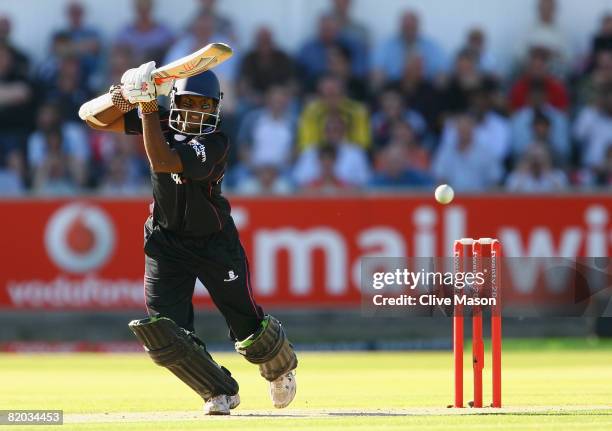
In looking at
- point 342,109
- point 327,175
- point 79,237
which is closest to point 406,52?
point 342,109

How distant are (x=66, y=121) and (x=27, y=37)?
213 cm

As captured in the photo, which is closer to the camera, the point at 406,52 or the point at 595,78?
the point at 595,78

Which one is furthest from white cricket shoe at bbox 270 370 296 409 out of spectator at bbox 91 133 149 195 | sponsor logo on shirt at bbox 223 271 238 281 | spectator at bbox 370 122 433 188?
spectator at bbox 91 133 149 195

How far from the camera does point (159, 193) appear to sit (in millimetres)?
7246

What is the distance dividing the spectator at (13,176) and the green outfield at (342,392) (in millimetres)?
2534

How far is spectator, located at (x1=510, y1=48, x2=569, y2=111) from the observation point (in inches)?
629

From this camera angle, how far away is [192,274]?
740 cm

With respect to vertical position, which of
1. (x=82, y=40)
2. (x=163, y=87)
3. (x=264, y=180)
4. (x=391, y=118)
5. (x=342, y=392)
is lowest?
(x=342, y=392)

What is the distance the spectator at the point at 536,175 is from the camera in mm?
14805

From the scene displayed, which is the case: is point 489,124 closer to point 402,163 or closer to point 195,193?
point 402,163

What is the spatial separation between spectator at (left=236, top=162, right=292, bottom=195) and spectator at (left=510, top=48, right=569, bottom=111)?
9.25 ft

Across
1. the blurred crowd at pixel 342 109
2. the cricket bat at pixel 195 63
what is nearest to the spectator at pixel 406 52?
the blurred crowd at pixel 342 109

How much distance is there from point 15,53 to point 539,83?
238 inches

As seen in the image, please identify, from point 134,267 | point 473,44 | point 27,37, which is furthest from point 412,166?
point 27,37
